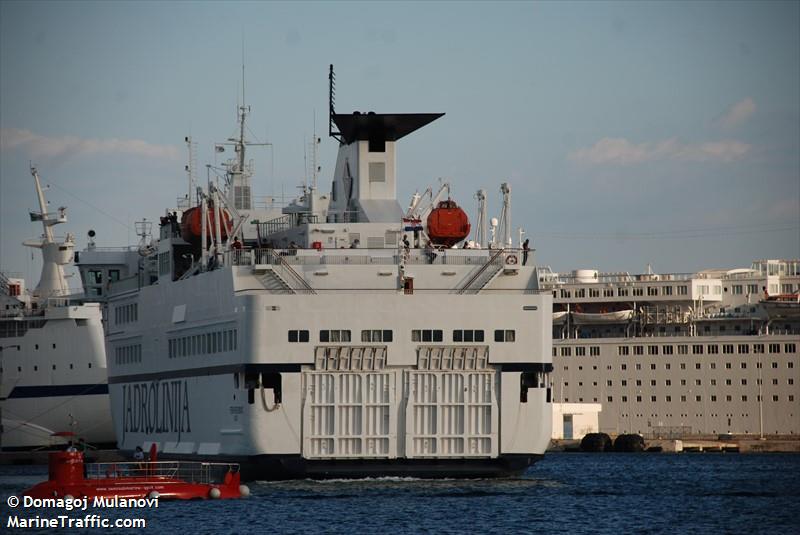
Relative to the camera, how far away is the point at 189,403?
54844mm

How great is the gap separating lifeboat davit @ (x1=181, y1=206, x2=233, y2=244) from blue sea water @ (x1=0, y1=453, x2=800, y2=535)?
Answer: 9.87 meters

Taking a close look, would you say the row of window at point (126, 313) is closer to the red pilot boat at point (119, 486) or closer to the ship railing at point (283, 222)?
the ship railing at point (283, 222)

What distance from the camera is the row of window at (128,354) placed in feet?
207

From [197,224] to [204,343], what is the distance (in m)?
5.97

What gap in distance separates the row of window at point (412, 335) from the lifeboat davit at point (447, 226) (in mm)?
5439

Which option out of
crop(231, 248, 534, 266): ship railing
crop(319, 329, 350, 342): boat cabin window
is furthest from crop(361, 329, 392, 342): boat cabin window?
crop(231, 248, 534, 266): ship railing

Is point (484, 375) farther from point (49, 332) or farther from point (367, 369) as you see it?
point (49, 332)

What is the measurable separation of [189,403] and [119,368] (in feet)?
41.3

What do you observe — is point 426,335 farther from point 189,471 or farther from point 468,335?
point 189,471

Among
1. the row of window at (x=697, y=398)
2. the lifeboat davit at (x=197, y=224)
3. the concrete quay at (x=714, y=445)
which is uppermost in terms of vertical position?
the lifeboat davit at (x=197, y=224)

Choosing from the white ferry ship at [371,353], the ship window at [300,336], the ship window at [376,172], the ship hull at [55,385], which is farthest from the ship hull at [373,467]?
the ship hull at [55,385]

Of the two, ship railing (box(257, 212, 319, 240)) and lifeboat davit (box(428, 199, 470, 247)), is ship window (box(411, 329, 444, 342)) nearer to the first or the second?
lifeboat davit (box(428, 199, 470, 247))

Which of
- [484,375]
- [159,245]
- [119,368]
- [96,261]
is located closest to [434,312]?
[484,375]

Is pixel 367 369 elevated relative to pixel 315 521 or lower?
elevated
